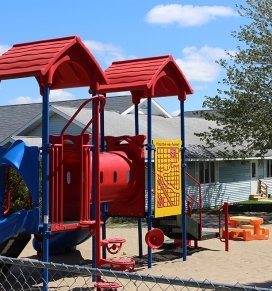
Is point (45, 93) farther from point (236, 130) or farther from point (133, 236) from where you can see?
point (236, 130)

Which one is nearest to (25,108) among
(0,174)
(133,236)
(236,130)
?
(236,130)

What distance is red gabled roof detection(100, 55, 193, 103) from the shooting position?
34.5 ft

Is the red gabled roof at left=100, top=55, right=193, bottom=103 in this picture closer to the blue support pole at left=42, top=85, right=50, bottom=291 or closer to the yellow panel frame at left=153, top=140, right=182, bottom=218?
the yellow panel frame at left=153, top=140, right=182, bottom=218

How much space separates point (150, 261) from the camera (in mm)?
10445

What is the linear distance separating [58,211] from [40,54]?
231 cm

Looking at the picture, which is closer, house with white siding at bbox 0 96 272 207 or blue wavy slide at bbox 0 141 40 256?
blue wavy slide at bbox 0 141 40 256

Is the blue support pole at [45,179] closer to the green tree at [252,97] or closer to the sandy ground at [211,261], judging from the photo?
the sandy ground at [211,261]

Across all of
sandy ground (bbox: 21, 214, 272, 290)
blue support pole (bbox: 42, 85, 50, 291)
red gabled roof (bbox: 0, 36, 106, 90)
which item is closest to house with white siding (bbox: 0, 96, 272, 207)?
sandy ground (bbox: 21, 214, 272, 290)

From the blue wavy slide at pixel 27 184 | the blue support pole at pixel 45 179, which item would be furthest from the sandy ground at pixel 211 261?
the blue wavy slide at pixel 27 184

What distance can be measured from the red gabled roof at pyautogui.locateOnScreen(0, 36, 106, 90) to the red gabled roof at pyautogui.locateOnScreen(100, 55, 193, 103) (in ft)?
4.23

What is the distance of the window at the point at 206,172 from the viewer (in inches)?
1051

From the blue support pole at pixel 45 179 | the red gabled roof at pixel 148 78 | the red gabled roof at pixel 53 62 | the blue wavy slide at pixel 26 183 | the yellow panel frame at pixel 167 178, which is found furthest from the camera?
the yellow panel frame at pixel 167 178

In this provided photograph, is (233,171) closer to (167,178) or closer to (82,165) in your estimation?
(167,178)

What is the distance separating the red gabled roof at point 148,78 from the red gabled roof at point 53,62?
129cm
